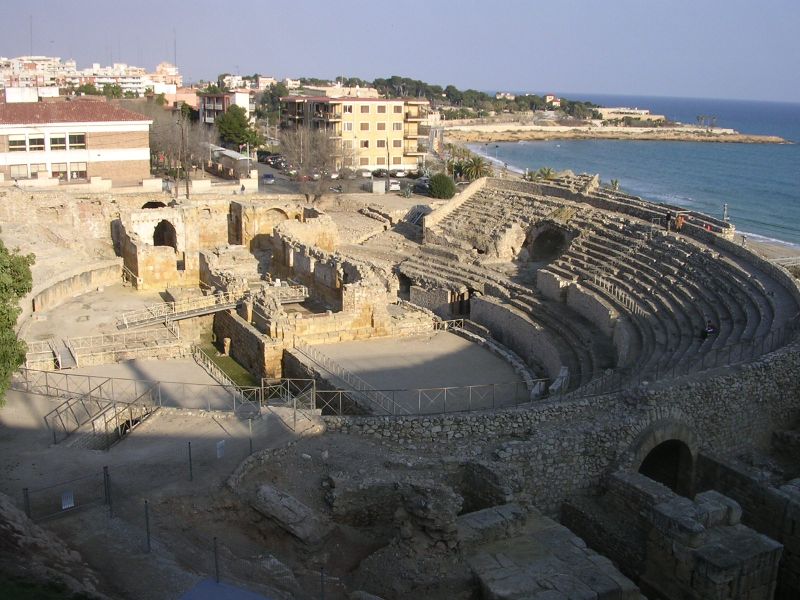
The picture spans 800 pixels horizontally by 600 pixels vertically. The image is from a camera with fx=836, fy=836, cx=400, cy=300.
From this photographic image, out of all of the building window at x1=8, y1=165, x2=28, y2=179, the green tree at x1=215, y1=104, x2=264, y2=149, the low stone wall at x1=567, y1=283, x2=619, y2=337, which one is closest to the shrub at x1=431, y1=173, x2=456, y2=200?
the green tree at x1=215, y1=104, x2=264, y2=149

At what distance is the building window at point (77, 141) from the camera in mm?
41312

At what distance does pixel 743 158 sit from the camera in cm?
11281

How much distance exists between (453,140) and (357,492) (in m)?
114

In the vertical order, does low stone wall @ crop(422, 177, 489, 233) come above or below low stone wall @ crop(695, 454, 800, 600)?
above

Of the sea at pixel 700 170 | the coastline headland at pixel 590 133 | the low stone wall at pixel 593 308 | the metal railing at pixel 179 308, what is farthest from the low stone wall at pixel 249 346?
the coastline headland at pixel 590 133

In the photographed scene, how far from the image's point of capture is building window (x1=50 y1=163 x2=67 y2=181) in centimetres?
4109

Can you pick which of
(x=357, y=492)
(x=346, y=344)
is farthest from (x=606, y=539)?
(x=346, y=344)

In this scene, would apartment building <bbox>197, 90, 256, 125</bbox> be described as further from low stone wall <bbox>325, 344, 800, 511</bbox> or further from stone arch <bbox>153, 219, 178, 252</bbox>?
low stone wall <bbox>325, 344, 800, 511</bbox>

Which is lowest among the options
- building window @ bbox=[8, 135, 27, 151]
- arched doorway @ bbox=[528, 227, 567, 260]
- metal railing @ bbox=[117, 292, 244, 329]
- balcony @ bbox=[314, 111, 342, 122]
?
metal railing @ bbox=[117, 292, 244, 329]

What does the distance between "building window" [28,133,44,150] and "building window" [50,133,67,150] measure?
0.45 metres

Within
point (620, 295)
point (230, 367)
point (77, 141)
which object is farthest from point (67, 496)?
point (77, 141)

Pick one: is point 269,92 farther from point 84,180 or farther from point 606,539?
point 606,539

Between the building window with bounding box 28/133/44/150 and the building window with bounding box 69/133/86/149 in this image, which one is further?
the building window with bounding box 69/133/86/149

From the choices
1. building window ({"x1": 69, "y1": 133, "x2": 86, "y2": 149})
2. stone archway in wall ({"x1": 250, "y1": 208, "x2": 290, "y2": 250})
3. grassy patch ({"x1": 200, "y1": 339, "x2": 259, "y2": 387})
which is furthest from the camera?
building window ({"x1": 69, "y1": 133, "x2": 86, "y2": 149})
